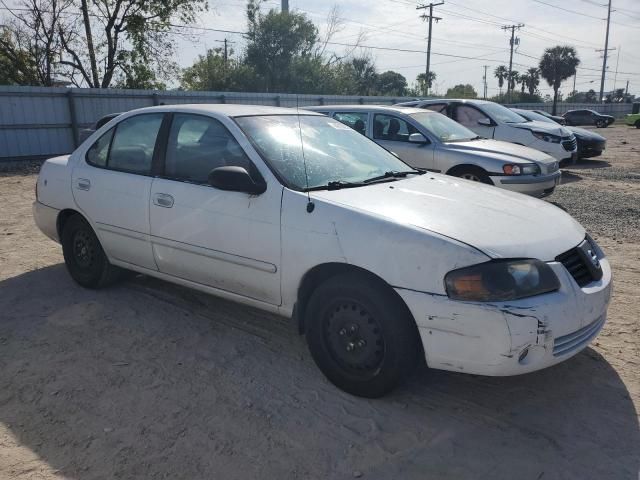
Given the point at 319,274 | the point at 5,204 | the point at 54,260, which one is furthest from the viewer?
the point at 5,204

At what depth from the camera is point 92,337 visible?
393cm

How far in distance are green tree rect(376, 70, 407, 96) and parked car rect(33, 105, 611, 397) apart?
5809cm

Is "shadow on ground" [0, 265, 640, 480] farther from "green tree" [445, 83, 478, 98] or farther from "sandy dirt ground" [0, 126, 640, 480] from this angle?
"green tree" [445, 83, 478, 98]

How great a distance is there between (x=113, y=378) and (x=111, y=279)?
5.44 ft

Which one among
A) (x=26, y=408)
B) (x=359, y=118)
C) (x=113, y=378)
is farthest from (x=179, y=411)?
(x=359, y=118)

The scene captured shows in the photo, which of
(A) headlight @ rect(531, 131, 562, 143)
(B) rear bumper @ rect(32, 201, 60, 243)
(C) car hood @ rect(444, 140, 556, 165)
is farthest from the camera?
(A) headlight @ rect(531, 131, 562, 143)

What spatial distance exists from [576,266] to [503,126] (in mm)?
9043

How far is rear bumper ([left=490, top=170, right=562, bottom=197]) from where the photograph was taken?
24.7 feet

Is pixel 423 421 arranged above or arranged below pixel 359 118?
below

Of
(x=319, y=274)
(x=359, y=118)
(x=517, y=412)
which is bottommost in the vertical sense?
(x=517, y=412)

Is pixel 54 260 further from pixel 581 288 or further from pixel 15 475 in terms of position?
pixel 581 288

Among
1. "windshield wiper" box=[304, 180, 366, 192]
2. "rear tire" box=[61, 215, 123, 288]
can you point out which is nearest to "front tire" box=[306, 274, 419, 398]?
"windshield wiper" box=[304, 180, 366, 192]

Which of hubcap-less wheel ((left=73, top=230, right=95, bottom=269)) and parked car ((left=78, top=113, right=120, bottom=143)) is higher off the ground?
parked car ((left=78, top=113, right=120, bottom=143))

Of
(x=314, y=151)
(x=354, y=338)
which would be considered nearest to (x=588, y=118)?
(x=314, y=151)
